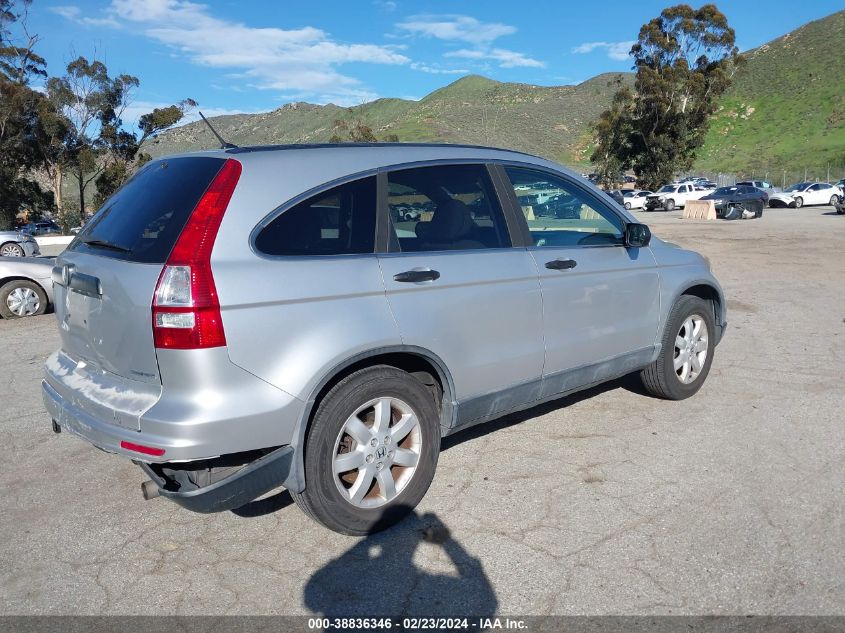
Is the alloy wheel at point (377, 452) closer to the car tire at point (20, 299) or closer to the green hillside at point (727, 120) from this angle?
the car tire at point (20, 299)

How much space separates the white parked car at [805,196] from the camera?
136 feet

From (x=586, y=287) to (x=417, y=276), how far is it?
135 centimetres

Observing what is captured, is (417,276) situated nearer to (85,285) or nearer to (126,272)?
(126,272)

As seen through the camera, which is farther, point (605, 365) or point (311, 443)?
point (605, 365)

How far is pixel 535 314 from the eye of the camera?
4.10 metres

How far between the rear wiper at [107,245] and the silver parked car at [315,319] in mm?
11

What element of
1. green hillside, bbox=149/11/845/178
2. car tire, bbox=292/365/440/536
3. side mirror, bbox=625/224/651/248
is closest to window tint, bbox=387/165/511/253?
car tire, bbox=292/365/440/536

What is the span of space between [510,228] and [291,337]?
1.59 m

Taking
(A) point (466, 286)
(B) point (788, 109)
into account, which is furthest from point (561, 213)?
(B) point (788, 109)

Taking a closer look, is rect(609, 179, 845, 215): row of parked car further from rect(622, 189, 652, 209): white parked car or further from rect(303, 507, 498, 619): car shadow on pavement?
rect(303, 507, 498, 619): car shadow on pavement

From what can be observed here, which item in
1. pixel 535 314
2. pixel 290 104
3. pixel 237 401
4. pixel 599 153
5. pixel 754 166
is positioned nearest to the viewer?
pixel 237 401

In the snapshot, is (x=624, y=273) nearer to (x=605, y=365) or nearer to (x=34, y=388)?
(x=605, y=365)

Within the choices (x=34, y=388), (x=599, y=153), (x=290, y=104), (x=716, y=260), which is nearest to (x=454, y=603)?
(x=34, y=388)

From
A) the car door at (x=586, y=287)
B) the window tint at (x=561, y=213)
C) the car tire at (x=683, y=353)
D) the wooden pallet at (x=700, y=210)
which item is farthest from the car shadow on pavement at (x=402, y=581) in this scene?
the wooden pallet at (x=700, y=210)
